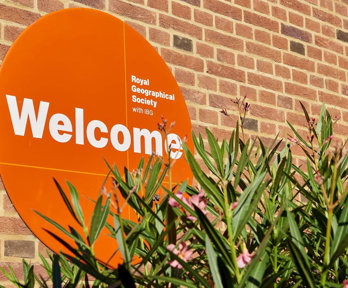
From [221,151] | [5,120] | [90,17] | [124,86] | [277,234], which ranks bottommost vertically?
[277,234]

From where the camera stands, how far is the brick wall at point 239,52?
2434 millimetres

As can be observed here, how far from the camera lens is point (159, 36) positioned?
286cm

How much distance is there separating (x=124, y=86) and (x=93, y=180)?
1.56 feet

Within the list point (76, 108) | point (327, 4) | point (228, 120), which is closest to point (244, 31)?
point (228, 120)

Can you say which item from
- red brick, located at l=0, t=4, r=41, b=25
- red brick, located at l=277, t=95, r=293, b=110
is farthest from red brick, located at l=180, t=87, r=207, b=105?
red brick, located at l=0, t=4, r=41, b=25

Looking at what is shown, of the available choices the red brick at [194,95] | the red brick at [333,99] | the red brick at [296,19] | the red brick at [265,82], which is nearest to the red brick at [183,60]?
the red brick at [194,95]

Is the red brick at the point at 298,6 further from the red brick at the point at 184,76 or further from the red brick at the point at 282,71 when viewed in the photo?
the red brick at the point at 184,76

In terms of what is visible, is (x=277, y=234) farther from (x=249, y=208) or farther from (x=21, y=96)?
(x=21, y=96)

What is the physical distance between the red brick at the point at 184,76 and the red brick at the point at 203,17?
31 centimetres

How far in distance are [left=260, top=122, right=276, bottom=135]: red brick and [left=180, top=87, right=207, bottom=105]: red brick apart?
0.45 m

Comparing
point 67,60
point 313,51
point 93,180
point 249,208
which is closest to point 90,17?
point 67,60

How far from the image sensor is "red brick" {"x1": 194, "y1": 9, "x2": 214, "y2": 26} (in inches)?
120

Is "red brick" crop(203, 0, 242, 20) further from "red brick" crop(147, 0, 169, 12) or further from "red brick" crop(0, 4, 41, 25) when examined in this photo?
"red brick" crop(0, 4, 41, 25)

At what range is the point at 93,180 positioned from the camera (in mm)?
2439
